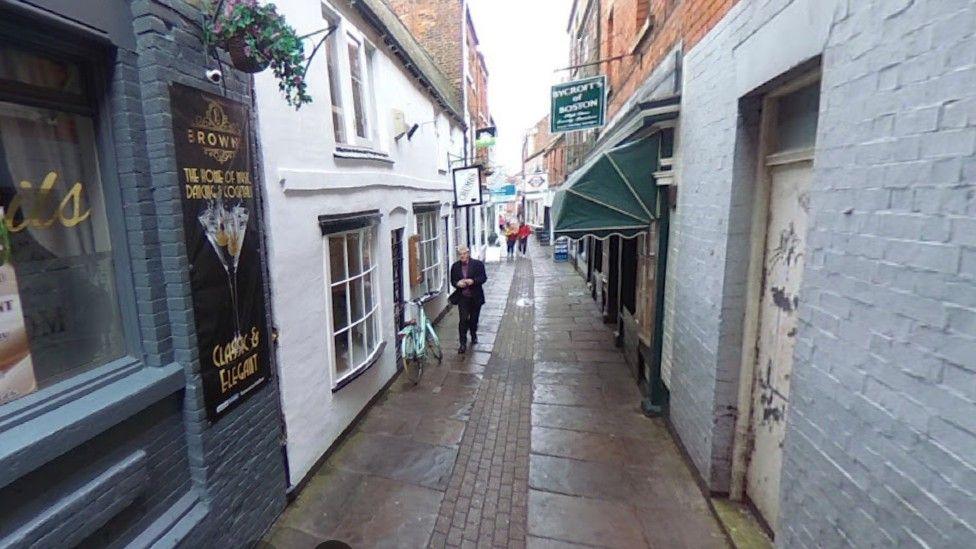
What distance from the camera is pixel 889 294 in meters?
1.75

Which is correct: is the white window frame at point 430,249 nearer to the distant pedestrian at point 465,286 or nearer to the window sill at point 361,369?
the distant pedestrian at point 465,286

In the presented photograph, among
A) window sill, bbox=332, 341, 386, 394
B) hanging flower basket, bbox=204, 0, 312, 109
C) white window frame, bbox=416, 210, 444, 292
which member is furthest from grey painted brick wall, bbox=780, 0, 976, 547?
white window frame, bbox=416, 210, 444, 292

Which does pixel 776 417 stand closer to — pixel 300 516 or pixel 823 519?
pixel 823 519

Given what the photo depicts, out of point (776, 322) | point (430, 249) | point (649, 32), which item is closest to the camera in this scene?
point (776, 322)

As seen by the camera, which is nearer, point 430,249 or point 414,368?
point 414,368

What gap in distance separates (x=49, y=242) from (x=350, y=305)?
2950 mm

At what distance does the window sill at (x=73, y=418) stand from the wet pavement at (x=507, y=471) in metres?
1.78

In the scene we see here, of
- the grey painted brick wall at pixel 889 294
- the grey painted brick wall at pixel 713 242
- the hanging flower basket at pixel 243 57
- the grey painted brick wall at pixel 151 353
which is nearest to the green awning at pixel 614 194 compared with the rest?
the grey painted brick wall at pixel 713 242

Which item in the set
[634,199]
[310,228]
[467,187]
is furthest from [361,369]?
[467,187]

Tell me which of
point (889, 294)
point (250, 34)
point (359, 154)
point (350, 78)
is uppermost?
point (350, 78)

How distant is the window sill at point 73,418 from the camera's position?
1837 mm

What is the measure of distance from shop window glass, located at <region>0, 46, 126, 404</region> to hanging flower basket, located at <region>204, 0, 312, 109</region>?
758mm

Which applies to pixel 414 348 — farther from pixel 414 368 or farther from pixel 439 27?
pixel 439 27

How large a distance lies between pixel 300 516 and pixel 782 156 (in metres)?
4.74
